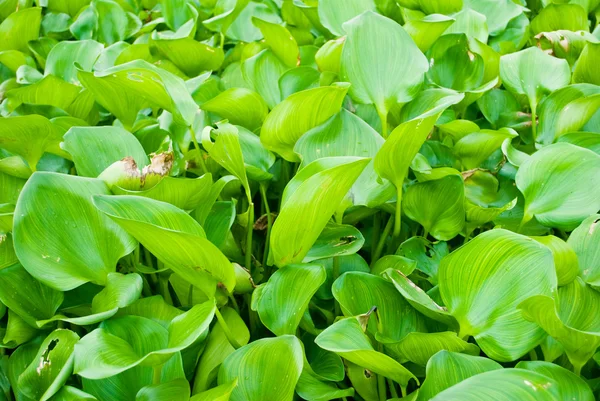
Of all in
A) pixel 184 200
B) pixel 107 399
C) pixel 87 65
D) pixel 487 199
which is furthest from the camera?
pixel 87 65

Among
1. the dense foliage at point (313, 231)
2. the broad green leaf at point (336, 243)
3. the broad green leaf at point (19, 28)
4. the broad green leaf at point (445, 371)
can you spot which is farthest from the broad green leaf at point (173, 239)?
the broad green leaf at point (19, 28)

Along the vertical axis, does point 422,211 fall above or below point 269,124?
below

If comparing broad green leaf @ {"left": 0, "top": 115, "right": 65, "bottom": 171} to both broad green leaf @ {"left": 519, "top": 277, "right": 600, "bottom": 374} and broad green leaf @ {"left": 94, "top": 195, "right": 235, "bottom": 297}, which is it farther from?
broad green leaf @ {"left": 519, "top": 277, "right": 600, "bottom": 374}

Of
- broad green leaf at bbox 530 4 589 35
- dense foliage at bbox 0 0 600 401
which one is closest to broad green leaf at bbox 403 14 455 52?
dense foliage at bbox 0 0 600 401

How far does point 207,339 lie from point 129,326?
0.33ft

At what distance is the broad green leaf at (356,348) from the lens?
2.03 feet

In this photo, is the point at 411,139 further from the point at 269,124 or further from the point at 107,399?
the point at 107,399

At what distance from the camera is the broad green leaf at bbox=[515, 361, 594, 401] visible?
629 millimetres

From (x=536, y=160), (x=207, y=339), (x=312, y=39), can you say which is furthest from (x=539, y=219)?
(x=312, y=39)

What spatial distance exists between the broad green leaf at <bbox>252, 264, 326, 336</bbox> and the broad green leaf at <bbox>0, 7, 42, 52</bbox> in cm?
100

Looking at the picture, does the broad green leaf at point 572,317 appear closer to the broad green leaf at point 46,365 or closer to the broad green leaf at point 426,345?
the broad green leaf at point 426,345

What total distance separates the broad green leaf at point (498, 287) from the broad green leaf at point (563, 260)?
6cm

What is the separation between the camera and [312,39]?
1415 millimetres

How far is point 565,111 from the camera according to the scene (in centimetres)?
100
